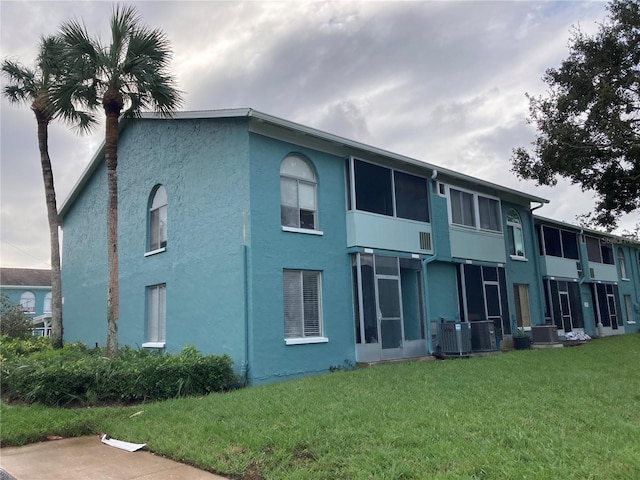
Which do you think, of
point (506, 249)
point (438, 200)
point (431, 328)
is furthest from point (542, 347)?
point (438, 200)

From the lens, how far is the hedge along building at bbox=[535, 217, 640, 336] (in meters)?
22.7

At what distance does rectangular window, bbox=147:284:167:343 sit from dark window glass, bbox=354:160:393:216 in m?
6.20

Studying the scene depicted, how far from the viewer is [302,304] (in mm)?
12672

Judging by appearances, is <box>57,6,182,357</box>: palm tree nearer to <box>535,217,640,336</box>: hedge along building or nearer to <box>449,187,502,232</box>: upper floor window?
<box>449,187,502,232</box>: upper floor window

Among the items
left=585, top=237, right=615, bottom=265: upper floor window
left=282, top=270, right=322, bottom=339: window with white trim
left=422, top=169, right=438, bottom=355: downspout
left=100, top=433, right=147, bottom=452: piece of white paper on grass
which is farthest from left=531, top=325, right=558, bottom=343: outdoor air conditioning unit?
left=100, top=433, right=147, bottom=452: piece of white paper on grass

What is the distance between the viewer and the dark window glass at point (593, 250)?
1064 inches

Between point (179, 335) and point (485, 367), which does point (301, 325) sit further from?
point (485, 367)

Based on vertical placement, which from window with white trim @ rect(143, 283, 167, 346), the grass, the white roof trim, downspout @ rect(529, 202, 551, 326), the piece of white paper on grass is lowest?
the piece of white paper on grass

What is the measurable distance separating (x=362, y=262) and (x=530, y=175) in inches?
242

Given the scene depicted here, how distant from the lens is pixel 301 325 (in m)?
12.6

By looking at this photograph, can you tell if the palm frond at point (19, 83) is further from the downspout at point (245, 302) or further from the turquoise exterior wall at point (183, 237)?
the downspout at point (245, 302)

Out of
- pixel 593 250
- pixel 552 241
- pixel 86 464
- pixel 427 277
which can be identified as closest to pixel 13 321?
pixel 427 277

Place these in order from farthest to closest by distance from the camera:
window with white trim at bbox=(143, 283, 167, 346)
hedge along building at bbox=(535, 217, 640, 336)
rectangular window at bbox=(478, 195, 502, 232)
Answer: hedge along building at bbox=(535, 217, 640, 336), rectangular window at bbox=(478, 195, 502, 232), window with white trim at bbox=(143, 283, 167, 346)

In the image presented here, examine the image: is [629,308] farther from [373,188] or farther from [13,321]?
[13,321]
